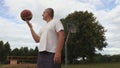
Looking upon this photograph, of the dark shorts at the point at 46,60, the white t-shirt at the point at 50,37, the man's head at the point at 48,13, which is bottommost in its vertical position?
the dark shorts at the point at 46,60

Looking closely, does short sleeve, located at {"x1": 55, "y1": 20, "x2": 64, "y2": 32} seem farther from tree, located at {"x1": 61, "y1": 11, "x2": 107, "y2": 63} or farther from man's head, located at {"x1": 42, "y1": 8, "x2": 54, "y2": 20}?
tree, located at {"x1": 61, "y1": 11, "x2": 107, "y2": 63}

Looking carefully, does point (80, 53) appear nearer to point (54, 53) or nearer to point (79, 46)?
point (79, 46)

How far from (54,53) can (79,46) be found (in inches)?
2597

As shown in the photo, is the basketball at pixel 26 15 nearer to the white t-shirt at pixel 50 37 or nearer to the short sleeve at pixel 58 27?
the white t-shirt at pixel 50 37

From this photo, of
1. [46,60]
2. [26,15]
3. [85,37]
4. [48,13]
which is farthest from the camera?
[85,37]

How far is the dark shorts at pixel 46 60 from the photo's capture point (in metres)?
7.47

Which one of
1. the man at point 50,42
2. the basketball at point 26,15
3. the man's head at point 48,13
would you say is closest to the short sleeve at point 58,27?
the man at point 50,42

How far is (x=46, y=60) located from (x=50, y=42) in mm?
389

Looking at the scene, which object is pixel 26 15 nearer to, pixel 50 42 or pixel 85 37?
pixel 50 42

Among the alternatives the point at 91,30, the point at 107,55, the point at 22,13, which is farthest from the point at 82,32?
the point at 22,13

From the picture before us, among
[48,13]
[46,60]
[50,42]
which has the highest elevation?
[48,13]

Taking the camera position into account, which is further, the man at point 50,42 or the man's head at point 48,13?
the man's head at point 48,13

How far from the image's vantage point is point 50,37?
7688 mm

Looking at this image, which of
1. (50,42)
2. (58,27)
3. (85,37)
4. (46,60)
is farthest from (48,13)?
(85,37)
